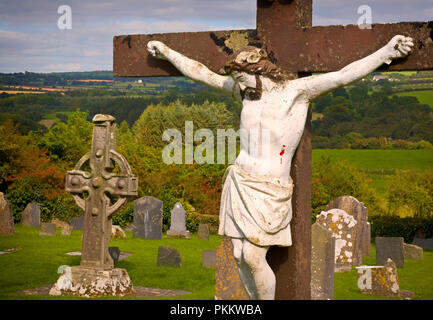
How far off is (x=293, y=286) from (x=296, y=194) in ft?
2.44

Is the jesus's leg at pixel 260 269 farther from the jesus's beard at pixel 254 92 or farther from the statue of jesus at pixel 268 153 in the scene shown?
the jesus's beard at pixel 254 92

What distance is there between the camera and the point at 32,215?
25.6 m

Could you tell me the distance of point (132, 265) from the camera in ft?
55.2

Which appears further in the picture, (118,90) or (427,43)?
(118,90)

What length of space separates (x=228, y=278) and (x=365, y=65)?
2.38 metres

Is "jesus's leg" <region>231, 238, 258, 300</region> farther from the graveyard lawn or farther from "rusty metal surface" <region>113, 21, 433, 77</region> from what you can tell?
the graveyard lawn

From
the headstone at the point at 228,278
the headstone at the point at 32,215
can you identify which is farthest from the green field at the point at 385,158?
the headstone at the point at 228,278

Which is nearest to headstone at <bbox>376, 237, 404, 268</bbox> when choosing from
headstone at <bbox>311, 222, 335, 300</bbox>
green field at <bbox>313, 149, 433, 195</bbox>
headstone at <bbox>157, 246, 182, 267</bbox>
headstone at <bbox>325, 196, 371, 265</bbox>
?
headstone at <bbox>325, 196, 371, 265</bbox>

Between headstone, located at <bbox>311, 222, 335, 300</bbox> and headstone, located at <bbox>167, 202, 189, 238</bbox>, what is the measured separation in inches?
512

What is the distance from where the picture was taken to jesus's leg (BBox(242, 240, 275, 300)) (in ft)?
17.4

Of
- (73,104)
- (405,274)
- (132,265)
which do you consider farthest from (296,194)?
(73,104)

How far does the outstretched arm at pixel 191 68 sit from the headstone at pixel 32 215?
802 inches

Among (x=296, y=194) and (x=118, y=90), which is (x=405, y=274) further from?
(x=118, y=90)

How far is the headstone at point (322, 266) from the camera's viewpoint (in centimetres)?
1144
